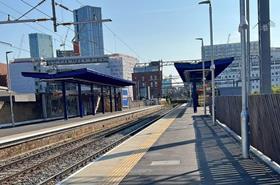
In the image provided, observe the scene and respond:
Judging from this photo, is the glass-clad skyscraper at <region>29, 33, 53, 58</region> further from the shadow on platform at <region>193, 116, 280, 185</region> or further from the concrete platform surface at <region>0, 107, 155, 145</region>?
the shadow on platform at <region>193, 116, 280, 185</region>

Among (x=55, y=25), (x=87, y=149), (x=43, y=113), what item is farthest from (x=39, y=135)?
(x=43, y=113)

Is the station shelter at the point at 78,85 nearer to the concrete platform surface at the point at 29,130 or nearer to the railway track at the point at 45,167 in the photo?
the concrete platform surface at the point at 29,130

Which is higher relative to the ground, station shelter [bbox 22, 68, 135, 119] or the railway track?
station shelter [bbox 22, 68, 135, 119]

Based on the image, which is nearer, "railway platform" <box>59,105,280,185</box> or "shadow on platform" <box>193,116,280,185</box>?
"shadow on platform" <box>193,116,280,185</box>

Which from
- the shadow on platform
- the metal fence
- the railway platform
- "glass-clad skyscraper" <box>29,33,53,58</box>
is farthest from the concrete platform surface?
"glass-clad skyscraper" <box>29,33,53,58</box>

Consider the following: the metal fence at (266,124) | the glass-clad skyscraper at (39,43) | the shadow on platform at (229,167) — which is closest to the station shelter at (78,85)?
the glass-clad skyscraper at (39,43)

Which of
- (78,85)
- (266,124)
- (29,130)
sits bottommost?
(29,130)

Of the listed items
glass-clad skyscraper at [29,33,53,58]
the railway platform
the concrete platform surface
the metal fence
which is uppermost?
glass-clad skyscraper at [29,33,53,58]

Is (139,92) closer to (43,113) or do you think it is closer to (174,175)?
(43,113)

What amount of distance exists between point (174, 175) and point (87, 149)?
31.4 ft

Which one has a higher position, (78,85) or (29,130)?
(78,85)

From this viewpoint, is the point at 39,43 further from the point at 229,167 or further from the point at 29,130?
the point at 229,167

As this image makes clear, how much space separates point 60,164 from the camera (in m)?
13.3

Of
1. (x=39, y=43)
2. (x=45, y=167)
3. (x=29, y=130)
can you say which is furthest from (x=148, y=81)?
(x=45, y=167)
